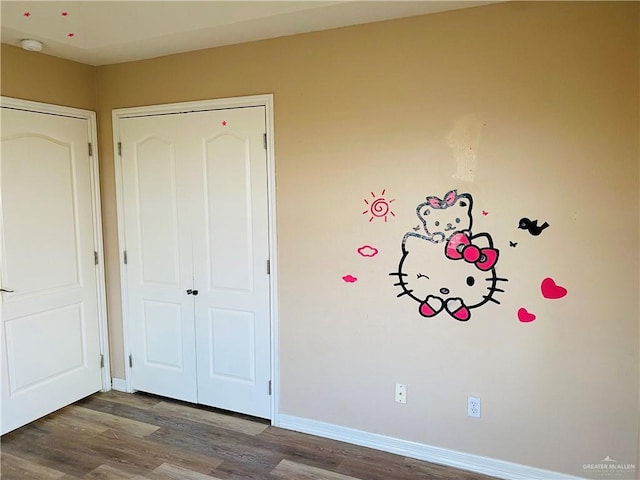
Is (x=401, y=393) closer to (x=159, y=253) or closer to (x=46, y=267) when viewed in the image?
(x=159, y=253)

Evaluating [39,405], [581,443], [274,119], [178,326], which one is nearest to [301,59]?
[274,119]

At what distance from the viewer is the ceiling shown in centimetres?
235

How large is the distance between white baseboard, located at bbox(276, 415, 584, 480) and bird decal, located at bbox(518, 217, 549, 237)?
1.24 meters

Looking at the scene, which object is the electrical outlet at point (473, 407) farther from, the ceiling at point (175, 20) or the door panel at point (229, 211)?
the ceiling at point (175, 20)

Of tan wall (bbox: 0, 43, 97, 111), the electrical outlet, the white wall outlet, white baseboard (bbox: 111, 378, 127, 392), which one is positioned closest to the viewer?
the electrical outlet

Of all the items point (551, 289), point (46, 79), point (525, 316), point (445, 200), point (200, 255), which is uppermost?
point (46, 79)

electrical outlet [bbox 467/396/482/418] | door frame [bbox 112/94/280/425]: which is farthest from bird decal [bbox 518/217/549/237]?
door frame [bbox 112/94/280/425]

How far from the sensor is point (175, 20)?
2574 mm

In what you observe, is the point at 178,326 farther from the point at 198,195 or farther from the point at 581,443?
the point at 581,443

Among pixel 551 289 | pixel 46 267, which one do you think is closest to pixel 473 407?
pixel 551 289

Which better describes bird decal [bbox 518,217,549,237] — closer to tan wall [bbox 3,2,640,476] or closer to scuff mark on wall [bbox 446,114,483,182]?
tan wall [bbox 3,2,640,476]

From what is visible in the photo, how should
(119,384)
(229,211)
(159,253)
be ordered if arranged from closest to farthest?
(229,211)
(159,253)
(119,384)

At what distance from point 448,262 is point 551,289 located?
51cm

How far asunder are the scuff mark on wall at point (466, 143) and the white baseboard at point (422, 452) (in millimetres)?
1532
